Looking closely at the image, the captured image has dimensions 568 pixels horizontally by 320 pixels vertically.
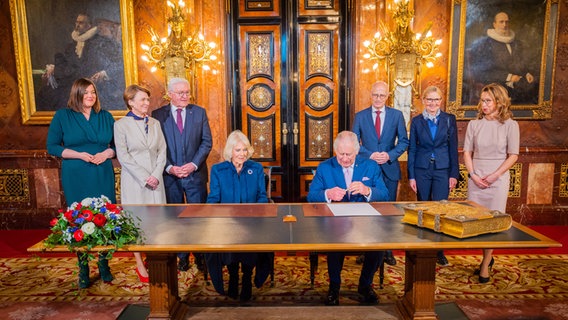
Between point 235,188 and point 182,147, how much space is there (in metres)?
1.05

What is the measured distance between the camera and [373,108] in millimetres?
4203

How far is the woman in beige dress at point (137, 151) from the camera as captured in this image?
3.62 m

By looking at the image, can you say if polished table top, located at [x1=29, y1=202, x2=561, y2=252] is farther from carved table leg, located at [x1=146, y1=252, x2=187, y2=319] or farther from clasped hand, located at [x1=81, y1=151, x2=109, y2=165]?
clasped hand, located at [x1=81, y1=151, x2=109, y2=165]

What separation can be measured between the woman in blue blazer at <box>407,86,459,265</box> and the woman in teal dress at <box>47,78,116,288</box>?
3036mm

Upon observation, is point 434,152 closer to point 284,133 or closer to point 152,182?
point 284,133

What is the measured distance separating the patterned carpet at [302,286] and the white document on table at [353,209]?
0.87 metres

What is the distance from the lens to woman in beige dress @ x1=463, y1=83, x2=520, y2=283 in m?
3.55

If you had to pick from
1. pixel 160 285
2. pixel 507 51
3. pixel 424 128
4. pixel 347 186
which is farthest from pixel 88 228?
pixel 507 51

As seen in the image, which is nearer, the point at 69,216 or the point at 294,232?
the point at 69,216

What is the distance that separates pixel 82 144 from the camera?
3.64m

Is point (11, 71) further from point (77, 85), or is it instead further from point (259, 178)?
point (259, 178)

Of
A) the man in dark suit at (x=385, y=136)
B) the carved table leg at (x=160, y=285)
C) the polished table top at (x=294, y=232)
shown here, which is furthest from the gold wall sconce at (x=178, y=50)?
the carved table leg at (x=160, y=285)

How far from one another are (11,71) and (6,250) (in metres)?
2.59

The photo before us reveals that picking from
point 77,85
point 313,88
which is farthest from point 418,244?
point 313,88
